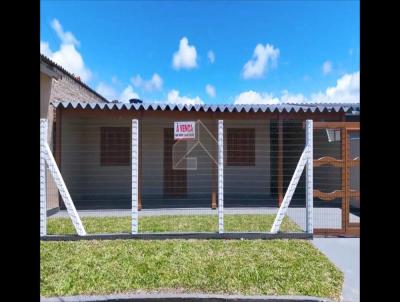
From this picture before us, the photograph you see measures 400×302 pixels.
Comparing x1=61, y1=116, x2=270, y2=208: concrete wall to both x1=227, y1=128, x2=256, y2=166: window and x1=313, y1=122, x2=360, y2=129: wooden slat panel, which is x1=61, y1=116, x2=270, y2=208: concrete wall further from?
x1=313, y1=122, x2=360, y2=129: wooden slat panel

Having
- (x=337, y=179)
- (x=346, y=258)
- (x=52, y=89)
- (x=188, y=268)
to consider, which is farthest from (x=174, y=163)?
(x=346, y=258)

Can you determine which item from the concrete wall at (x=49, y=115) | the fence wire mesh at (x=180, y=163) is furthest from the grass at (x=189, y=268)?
the fence wire mesh at (x=180, y=163)

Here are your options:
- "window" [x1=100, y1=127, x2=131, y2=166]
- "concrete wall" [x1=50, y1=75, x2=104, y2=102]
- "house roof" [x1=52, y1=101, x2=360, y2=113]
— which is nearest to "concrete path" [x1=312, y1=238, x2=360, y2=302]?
"house roof" [x1=52, y1=101, x2=360, y2=113]

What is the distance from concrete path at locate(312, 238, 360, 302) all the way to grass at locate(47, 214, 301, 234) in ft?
3.47

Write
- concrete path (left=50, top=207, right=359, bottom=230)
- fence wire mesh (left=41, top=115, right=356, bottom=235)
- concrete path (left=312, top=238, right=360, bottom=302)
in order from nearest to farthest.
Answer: concrete path (left=312, top=238, right=360, bottom=302) → concrete path (left=50, top=207, right=359, bottom=230) → fence wire mesh (left=41, top=115, right=356, bottom=235)

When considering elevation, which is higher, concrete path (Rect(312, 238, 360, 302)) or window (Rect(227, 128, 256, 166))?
window (Rect(227, 128, 256, 166))

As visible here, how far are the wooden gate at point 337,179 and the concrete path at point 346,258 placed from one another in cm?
41

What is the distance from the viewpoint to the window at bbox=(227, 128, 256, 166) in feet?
41.2

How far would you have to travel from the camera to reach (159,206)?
36.1 ft

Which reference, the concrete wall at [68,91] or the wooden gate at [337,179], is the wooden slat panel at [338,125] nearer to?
the wooden gate at [337,179]

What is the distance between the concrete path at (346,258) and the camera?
4.07 m
